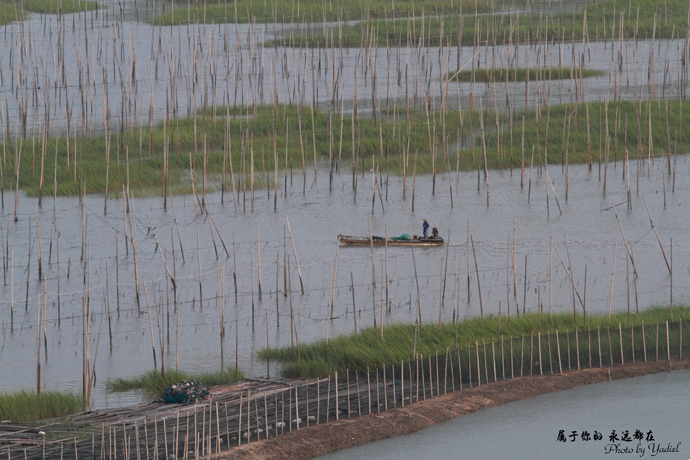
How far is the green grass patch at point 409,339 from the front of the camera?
34.6 ft

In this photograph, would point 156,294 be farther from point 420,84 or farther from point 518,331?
point 420,84

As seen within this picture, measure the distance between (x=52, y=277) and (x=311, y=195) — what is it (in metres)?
5.77

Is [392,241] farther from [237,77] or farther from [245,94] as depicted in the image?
[245,94]

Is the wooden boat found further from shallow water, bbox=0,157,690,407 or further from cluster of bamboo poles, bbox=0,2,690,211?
cluster of bamboo poles, bbox=0,2,690,211

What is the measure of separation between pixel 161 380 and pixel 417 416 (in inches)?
107

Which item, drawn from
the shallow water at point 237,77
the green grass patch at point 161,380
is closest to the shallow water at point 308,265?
the green grass patch at point 161,380

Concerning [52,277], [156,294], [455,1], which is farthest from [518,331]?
[455,1]

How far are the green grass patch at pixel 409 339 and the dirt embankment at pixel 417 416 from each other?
68 centimetres

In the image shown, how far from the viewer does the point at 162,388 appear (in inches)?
398

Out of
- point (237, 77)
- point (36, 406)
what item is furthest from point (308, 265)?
point (237, 77)

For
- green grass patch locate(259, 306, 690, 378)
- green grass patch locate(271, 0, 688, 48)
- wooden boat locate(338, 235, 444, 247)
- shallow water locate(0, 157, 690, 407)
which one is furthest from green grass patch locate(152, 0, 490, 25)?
green grass patch locate(259, 306, 690, 378)

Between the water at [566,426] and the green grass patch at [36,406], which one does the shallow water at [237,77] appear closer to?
the green grass patch at [36,406]

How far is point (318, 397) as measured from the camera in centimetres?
923

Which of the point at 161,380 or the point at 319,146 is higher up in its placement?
the point at 319,146
